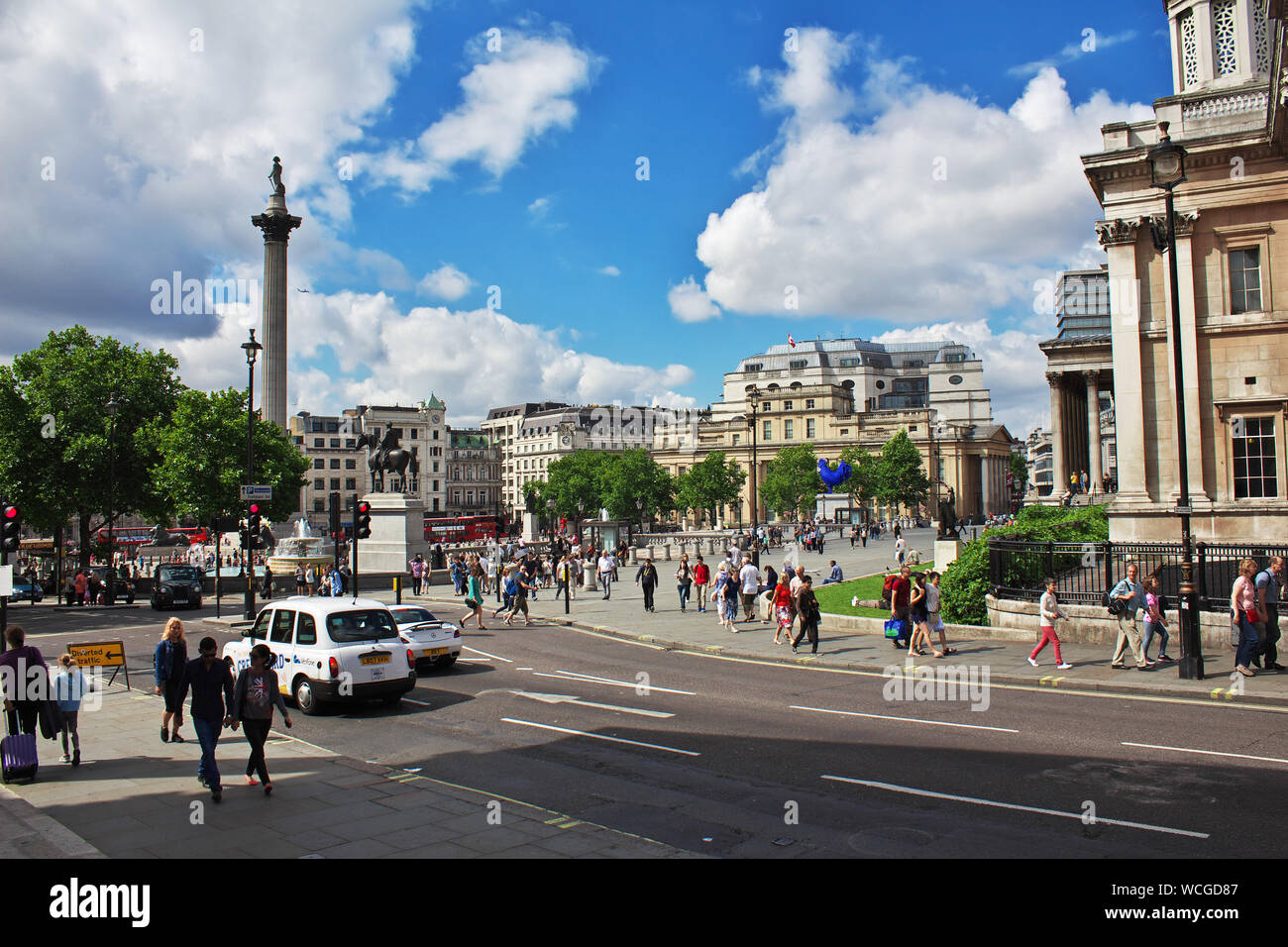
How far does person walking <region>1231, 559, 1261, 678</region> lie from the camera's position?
1482 centimetres

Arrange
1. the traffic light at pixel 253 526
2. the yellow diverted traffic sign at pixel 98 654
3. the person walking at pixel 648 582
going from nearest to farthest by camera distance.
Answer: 1. the yellow diverted traffic sign at pixel 98 654
2. the person walking at pixel 648 582
3. the traffic light at pixel 253 526

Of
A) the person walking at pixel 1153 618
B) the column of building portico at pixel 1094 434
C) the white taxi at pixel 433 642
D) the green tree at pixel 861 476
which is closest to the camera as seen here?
the person walking at pixel 1153 618

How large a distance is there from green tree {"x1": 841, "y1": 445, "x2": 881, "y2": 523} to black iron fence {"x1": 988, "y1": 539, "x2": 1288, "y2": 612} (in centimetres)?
7626

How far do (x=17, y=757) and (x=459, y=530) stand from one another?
62700 millimetres

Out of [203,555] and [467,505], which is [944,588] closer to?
[203,555]

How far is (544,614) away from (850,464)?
7740 centimetres

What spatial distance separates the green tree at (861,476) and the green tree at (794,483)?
3.80m

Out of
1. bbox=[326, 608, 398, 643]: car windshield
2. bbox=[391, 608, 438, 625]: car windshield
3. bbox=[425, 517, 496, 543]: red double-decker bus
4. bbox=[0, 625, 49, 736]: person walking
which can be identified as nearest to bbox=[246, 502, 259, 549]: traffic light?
bbox=[391, 608, 438, 625]: car windshield

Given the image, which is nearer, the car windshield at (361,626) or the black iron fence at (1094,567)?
the car windshield at (361,626)

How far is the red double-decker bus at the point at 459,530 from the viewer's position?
2771 inches

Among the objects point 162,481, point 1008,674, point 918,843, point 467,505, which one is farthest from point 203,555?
point 467,505

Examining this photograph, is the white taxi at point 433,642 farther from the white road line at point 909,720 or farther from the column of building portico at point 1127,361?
the column of building portico at point 1127,361

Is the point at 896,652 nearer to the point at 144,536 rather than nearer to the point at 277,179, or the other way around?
the point at 277,179

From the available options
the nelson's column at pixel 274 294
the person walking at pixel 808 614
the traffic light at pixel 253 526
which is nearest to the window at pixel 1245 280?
the person walking at pixel 808 614
